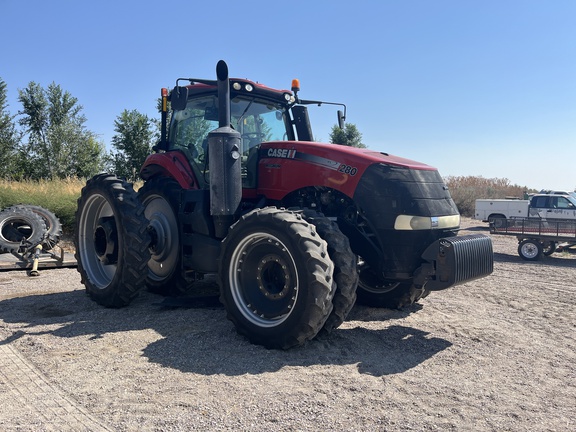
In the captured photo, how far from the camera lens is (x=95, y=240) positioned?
6.44 meters

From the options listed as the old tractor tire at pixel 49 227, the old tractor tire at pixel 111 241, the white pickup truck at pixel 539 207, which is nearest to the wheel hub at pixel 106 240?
the old tractor tire at pixel 111 241

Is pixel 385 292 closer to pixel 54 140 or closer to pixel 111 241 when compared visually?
pixel 111 241

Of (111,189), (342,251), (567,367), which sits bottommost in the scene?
(567,367)

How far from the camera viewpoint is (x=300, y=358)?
4.29 m

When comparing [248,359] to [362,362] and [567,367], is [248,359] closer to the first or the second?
[362,362]

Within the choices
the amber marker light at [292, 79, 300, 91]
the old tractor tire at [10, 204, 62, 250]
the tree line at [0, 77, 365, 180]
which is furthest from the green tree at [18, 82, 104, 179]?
the amber marker light at [292, 79, 300, 91]

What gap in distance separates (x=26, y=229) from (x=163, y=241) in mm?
5760

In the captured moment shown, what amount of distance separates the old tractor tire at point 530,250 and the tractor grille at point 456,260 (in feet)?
32.8

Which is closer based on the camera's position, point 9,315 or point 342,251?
point 342,251

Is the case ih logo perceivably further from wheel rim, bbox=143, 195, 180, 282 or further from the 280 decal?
wheel rim, bbox=143, 195, 180, 282

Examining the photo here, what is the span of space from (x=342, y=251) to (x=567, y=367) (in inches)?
88.1

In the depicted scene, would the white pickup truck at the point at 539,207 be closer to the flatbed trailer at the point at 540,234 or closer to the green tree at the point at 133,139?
the flatbed trailer at the point at 540,234

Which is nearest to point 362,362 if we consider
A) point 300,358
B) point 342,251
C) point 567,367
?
point 300,358

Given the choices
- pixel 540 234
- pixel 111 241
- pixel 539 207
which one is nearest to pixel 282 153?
pixel 111 241
